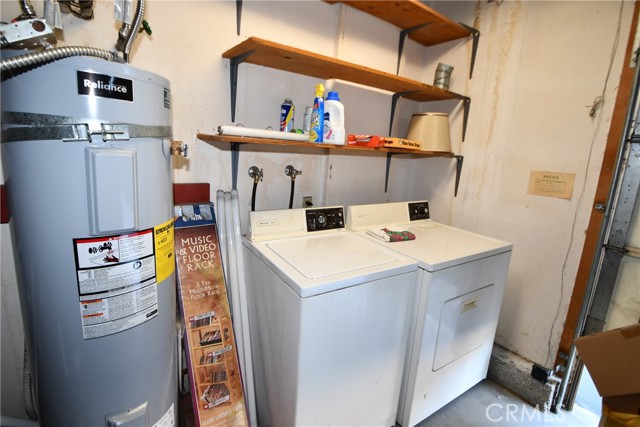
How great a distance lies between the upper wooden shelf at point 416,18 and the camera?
1.68 meters

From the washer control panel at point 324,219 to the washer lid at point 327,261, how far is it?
7 centimetres

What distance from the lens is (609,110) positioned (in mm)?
1481

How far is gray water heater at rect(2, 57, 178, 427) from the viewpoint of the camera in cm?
73

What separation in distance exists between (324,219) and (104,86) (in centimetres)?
114

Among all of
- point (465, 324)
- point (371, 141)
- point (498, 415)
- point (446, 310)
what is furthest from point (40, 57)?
point (498, 415)

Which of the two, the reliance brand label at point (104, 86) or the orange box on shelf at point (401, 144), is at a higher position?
the reliance brand label at point (104, 86)

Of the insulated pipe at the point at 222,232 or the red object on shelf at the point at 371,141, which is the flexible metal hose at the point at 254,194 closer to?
the insulated pipe at the point at 222,232

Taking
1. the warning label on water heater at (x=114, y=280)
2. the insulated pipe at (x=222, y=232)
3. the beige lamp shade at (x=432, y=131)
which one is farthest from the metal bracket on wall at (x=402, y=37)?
the warning label on water heater at (x=114, y=280)

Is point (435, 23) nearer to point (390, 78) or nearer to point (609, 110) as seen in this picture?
point (390, 78)

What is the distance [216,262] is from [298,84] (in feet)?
3.48

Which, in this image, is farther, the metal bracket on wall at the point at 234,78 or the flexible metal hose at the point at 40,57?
the metal bracket on wall at the point at 234,78

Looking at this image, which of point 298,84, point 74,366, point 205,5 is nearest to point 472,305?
point 298,84

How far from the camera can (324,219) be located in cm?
168

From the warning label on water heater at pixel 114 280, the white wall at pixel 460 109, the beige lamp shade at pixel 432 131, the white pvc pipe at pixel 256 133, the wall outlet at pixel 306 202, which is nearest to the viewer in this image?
the warning label on water heater at pixel 114 280
